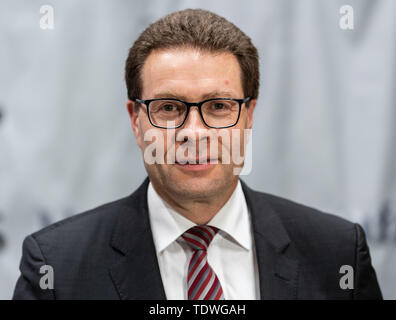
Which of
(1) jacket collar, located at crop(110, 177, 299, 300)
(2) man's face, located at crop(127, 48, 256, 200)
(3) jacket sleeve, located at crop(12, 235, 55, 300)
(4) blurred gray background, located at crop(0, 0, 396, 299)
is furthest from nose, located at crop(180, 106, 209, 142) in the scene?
(4) blurred gray background, located at crop(0, 0, 396, 299)

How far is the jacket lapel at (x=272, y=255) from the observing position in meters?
1.26

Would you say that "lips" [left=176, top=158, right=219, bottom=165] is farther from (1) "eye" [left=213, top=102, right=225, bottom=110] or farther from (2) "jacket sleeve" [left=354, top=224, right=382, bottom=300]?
(2) "jacket sleeve" [left=354, top=224, right=382, bottom=300]

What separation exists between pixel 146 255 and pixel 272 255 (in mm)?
318

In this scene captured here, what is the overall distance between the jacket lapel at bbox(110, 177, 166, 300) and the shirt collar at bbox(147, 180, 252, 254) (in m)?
0.02

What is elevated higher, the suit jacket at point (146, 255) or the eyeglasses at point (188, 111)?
the eyeglasses at point (188, 111)

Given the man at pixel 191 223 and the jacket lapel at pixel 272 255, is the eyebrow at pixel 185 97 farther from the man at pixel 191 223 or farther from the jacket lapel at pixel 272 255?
the jacket lapel at pixel 272 255

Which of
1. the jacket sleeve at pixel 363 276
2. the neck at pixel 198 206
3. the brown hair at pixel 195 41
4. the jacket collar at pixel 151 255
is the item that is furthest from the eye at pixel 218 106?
the jacket sleeve at pixel 363 276

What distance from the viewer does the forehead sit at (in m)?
1.19

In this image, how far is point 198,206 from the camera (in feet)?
4.25

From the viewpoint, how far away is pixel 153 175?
1.29 meters

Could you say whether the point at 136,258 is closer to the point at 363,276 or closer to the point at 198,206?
the point at 198,206

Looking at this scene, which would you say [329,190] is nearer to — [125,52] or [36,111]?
[125,52]

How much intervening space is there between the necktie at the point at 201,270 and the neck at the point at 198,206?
29 mm
